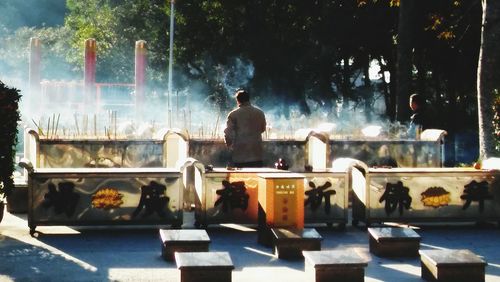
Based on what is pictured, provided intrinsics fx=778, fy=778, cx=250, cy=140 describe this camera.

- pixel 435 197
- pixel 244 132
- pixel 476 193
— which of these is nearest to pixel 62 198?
pixel 244 132

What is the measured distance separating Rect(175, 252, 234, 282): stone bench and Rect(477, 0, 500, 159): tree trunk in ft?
28.6

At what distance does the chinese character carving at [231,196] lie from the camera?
10.7m

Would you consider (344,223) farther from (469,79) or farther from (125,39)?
(125,39)

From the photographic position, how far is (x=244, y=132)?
457 inches

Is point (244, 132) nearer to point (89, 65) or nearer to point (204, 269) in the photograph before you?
point (204, 269)

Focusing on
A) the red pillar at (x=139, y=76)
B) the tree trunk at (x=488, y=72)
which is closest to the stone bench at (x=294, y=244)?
the tree trunk at (x=488, y=72)

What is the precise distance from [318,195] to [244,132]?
59.3 inches

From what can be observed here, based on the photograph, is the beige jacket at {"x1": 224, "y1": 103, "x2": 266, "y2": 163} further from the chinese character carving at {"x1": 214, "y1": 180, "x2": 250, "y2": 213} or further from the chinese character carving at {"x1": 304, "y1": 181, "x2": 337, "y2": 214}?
the chinese character carving at {"x1": 304, "y1": 181, "x2": 337, "y2": 214}

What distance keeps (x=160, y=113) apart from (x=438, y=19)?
78.5 feet

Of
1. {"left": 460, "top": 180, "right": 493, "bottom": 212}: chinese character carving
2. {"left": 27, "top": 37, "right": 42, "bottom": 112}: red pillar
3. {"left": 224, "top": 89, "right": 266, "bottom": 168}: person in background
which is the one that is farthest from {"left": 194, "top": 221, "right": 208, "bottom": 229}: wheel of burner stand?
{"left": 27, "top": 37, "right": 42, "bottom": 112}: red pillar

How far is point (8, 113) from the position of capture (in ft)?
33.8

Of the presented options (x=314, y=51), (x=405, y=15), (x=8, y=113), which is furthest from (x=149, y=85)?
(x=8, y=113)

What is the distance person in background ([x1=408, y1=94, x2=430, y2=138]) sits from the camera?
13969 mm

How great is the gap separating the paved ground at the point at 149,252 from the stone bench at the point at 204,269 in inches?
22.3
